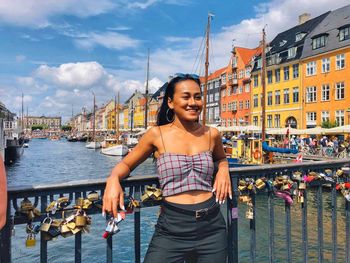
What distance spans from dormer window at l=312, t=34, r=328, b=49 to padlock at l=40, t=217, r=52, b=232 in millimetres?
43291

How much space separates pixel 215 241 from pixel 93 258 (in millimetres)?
8428

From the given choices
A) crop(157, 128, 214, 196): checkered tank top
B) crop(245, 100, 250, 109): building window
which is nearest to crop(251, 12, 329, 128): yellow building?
crop(245, 100, 250, 109): building window

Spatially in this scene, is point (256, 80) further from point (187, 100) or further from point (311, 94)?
point (187, 100)

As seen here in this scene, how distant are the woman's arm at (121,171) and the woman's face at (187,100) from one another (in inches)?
9.8

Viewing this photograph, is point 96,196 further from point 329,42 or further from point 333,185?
point 329,42

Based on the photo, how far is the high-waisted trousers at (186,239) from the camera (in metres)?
2.44

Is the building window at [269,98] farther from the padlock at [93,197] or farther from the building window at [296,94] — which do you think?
the padlock at [93,197]

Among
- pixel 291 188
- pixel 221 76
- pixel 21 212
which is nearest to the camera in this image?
pixel 21 212

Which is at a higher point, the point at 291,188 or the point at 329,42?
the point at 329,42

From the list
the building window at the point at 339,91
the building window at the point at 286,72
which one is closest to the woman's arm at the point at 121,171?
the building window at the point at 339,91

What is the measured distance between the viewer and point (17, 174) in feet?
111

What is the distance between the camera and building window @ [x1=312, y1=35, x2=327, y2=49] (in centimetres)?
4016

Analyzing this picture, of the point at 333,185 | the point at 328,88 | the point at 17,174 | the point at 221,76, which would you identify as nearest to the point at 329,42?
the point at 328,88

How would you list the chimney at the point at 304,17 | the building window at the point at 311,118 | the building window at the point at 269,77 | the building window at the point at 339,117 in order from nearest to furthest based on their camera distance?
the building window at the point at 339,117 → the building window at the point at 311,118 → the building window at the point at 269,77 → the chimney at the point at 304,17
